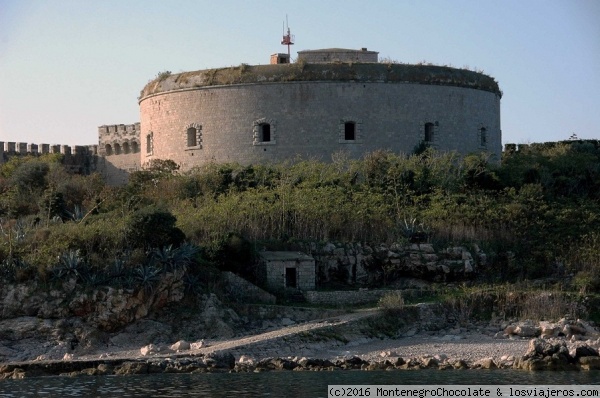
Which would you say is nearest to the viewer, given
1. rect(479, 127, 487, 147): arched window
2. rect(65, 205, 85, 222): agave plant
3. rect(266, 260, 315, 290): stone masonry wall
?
rect(266, 260, 315, 290): stone masonry wall

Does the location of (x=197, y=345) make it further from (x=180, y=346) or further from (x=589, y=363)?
(x=589, y=363)

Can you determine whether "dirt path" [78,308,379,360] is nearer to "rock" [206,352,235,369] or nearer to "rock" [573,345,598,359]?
"rock" [206,352,235,369]

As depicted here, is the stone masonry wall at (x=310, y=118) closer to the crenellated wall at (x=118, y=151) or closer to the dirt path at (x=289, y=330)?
the crenellated wall at (x=118, y=151)

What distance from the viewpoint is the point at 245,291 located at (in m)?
31.0

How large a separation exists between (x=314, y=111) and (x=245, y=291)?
34.6 feet

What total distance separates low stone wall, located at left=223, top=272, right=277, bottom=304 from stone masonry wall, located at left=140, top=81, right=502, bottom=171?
9.67 meters

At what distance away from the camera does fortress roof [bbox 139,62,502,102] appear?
40.0 meters

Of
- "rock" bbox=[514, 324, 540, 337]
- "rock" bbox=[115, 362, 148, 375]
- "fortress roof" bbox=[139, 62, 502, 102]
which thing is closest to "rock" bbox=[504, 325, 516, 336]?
"rock" bbox=[514, 324, 540, 337]

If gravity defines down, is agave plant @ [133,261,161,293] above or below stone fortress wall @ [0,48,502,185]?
below

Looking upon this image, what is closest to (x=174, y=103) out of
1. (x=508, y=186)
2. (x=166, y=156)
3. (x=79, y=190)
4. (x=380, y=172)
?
(x=166, y=156)

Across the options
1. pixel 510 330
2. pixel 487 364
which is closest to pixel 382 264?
pixel 510 330

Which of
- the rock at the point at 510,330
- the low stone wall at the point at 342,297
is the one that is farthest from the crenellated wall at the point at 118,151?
the rock at the point at 510,330

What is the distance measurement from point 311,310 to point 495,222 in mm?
7675

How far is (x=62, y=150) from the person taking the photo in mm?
48625
